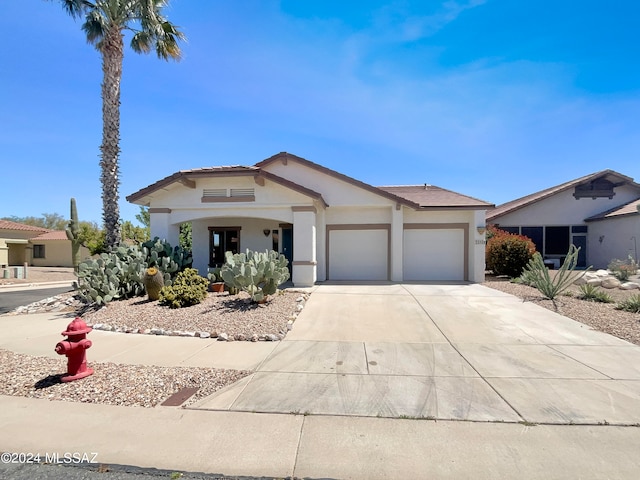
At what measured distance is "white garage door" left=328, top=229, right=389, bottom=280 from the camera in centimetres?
1400

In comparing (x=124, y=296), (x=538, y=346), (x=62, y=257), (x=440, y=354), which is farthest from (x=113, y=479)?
(x=62, y=257)

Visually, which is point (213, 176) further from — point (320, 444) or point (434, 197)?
point (320, 444)

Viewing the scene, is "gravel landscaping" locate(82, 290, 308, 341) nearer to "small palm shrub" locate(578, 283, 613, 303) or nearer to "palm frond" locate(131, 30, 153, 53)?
"small palm shrub" locate(578, 283, 613, 303)

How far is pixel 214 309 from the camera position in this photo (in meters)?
8.36

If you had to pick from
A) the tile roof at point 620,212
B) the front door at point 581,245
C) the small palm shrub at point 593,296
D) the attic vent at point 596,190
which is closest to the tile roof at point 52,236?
the small palm shrub at point 593,296

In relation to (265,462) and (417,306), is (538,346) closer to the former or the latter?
(417,306)

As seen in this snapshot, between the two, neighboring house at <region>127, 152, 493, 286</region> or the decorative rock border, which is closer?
the decorative rock border

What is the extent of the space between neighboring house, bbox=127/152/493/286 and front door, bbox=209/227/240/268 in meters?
0.59

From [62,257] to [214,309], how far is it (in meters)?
39.1

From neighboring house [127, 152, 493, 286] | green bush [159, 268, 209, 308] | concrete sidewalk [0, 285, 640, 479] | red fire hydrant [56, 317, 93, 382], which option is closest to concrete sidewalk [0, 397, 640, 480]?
concrete sidewalk [0, 285, 640, 479]

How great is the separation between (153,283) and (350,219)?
8.10 m

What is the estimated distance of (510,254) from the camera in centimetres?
1491

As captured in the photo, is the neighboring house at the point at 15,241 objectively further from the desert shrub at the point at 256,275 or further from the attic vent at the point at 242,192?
the desert shrub at the point at 256,275

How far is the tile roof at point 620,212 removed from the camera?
60.6 ft
